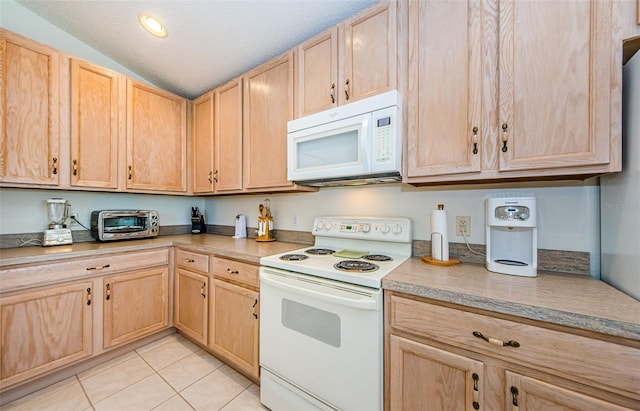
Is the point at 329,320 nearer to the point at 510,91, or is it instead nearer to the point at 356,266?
the point at 356,266

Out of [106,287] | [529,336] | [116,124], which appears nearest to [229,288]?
[106,287]

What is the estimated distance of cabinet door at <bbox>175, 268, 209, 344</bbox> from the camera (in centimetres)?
195

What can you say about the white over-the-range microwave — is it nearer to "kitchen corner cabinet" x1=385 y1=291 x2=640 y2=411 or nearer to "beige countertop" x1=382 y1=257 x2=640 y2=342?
"beige countertop" x1=382 y1=257 x2=640 y2=342

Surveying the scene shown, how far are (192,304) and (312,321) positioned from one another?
1.33 meters

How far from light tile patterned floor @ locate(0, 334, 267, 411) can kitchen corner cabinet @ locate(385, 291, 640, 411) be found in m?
1.07

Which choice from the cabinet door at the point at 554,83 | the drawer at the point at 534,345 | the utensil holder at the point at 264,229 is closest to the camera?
the drawer at the point at 534,345

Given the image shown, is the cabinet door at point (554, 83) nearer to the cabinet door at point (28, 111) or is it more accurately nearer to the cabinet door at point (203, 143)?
the cabinet door at point (203, 143)

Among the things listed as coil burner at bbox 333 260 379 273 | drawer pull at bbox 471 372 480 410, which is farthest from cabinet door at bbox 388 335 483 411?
coil burner at bbox 333 260 379 273

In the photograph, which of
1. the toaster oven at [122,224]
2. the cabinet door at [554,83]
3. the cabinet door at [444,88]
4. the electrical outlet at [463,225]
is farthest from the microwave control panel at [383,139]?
the toaster oven at [122,224]

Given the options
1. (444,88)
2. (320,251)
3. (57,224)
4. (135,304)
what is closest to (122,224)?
(57,224)

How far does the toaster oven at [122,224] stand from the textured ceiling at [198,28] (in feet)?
4.79

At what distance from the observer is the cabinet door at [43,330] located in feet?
4.90

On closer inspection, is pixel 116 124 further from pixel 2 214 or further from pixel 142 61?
pixel 2 214

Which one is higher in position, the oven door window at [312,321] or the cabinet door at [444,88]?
the cabinet door at [444,88]
